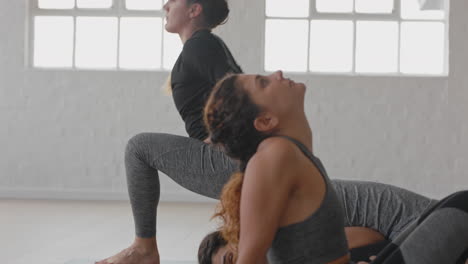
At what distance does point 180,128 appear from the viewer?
A: 18.4 ft

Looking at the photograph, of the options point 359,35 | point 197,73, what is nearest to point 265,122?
point 197,73

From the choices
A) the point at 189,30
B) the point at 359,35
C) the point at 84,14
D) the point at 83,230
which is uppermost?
the point at 84,14

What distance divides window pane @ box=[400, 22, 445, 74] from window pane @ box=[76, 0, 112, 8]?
98.0 inches

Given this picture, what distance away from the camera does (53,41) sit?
5.76 m

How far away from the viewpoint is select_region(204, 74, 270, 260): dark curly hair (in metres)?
1.36

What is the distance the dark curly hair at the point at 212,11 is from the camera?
2365mm

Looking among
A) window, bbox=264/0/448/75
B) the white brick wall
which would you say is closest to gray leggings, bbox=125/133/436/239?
the white brick wall

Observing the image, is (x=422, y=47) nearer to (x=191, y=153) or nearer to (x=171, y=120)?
(x=171, y=120)

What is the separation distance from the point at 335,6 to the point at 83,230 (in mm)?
2926

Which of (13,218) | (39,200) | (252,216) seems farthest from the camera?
(39,200)

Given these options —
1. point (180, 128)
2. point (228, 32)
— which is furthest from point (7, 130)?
point (228, 32)

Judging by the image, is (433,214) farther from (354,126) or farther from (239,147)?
(354,126)

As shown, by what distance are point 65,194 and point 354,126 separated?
8.15ft

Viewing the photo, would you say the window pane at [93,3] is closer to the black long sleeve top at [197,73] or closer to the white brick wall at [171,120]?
the white brick wall at [171,120]
